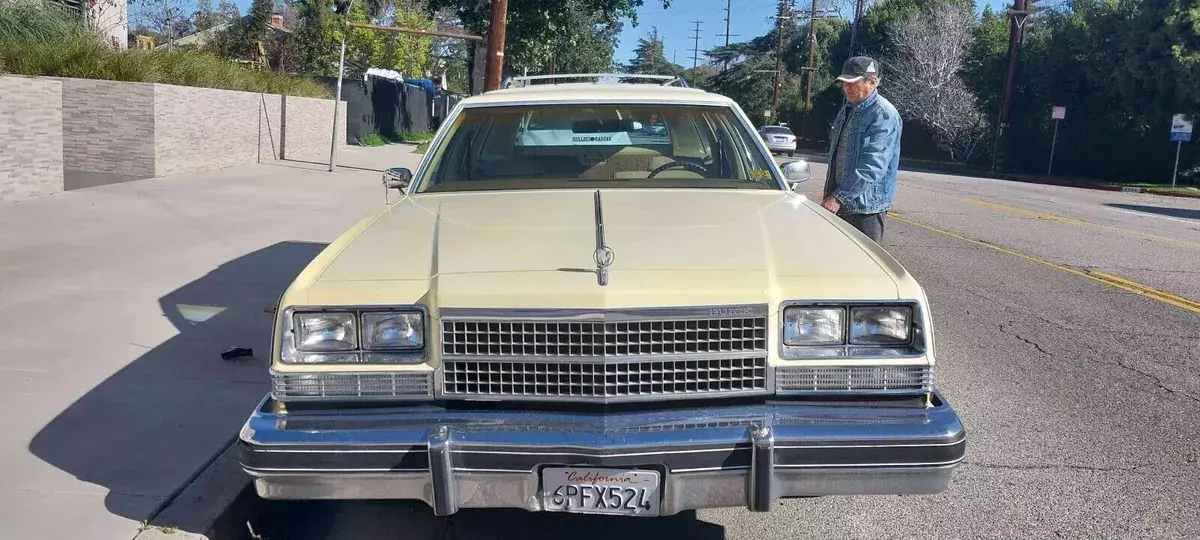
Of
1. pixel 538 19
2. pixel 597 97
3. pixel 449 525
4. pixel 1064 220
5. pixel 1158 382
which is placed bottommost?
pixel 449 525

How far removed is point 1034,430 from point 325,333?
12.0 ft

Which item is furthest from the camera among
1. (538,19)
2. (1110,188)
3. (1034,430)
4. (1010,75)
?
(1010,75)

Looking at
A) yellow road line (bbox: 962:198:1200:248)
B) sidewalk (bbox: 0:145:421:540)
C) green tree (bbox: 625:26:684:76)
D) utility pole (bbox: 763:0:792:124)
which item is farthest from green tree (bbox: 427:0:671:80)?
green tree (bbox: 625:26:684:76)

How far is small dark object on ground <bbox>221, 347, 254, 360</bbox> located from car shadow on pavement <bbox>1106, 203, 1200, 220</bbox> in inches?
700

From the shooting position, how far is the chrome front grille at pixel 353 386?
10.5ft

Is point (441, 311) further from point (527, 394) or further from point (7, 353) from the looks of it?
point (7, 353)

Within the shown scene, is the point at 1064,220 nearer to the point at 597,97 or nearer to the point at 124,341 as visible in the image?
the point at 597,97

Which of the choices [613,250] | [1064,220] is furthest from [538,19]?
[613,250]

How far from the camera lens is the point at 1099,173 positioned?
33.7 m

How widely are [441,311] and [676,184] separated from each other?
1824 millimetres

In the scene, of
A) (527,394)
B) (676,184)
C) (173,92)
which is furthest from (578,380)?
(173,92)

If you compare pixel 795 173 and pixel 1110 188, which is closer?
pixel 795 173

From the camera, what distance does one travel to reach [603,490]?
3.08 m

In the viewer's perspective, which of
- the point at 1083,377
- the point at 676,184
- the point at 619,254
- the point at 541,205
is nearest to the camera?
the point at 619,254
